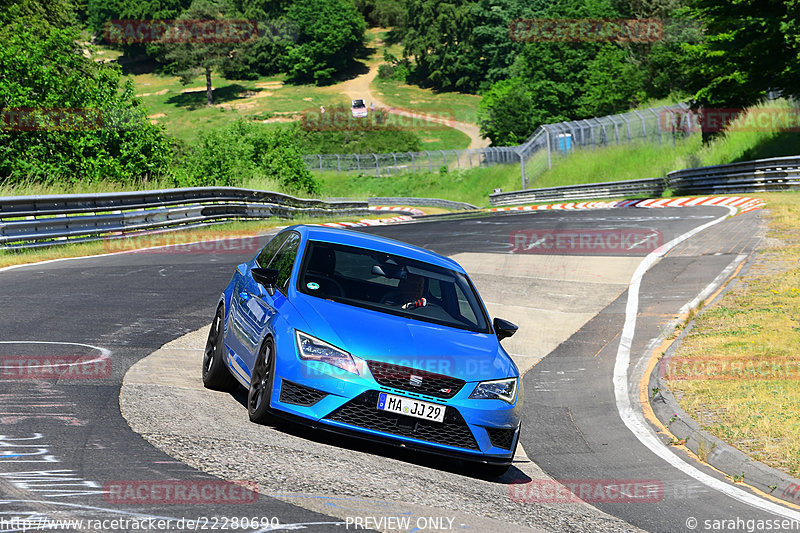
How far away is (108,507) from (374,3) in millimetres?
191280

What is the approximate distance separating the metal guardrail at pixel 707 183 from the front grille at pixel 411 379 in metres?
30.4

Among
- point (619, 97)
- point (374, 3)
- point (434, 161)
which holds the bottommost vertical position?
point (434, 161)

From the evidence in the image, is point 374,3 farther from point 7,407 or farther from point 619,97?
point 7,407

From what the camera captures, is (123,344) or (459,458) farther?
(123,344)

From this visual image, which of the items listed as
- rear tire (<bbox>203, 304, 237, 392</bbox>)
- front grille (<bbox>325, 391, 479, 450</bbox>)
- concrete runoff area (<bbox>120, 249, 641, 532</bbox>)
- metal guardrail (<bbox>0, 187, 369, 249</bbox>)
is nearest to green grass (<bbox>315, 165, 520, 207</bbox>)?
metal guardrail (<bbox>0, 187, 369, 249</bbox>)

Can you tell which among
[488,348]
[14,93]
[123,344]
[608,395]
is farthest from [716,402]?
[14,93]

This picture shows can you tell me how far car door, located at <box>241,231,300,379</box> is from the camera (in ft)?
24.8

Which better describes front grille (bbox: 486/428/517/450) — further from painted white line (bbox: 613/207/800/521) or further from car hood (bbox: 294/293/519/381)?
painted white line (bbox: 613/207/800/521)

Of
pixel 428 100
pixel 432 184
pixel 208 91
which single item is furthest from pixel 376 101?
pixel 432 184

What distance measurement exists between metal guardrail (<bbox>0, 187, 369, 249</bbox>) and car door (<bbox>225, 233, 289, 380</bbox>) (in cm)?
1071

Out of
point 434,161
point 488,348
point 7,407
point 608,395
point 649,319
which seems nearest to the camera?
point 7,407

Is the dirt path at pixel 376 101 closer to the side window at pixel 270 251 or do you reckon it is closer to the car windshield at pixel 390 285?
the side window at pixel 270 251

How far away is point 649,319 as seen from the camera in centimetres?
1495

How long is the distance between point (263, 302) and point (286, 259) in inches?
25.6
